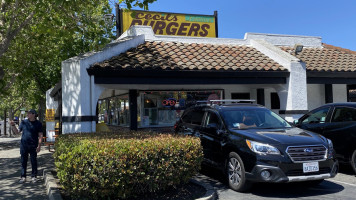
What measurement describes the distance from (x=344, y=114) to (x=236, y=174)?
341cm

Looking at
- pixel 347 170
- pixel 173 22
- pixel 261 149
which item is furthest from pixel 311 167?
pixel 173 22

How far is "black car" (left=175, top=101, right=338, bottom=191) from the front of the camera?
5.52 m

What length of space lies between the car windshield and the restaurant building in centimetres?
357

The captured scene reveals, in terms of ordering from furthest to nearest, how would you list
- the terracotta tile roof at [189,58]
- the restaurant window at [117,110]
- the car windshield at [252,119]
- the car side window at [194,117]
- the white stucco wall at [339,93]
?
the white stucco wall at [339,93] → the restaurant window at [117,110] → the terracotta tile roof at [189,58] → the car side window at [194,117] → the car windshield at [252,119]

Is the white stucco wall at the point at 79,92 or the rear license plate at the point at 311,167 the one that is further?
the white stucco wall at the point at 79,92

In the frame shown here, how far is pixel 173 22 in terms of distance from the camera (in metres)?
16.5

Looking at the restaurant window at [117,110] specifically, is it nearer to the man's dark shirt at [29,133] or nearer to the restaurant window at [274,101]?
the man's dark shirt at [29,133]

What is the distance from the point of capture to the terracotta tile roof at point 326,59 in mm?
12750

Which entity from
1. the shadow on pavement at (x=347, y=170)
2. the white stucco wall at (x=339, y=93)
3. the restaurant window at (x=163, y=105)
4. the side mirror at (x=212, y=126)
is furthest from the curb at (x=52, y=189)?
the white stucco wall at (x=339, y=93)

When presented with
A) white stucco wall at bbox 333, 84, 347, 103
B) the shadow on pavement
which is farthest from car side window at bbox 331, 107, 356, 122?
white stucco wall at bbox 333, 84, 347, 103

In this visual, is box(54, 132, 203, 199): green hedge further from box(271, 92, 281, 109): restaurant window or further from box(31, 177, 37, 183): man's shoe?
box(271, 92, 281, 109): restaurant window

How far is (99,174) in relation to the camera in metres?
4.86

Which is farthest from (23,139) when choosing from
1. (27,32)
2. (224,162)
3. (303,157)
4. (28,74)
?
(28,74)

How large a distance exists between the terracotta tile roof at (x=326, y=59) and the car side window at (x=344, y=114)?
500 centimetres
